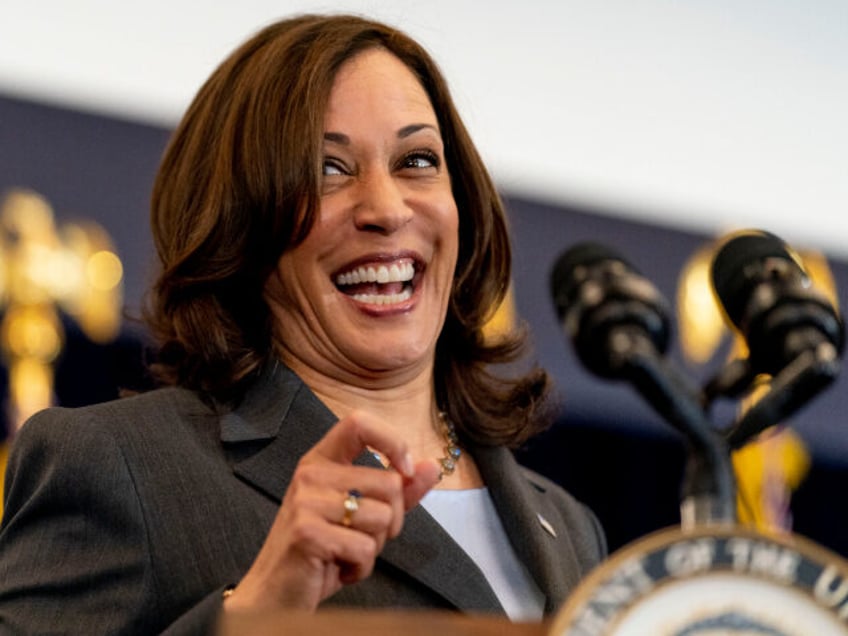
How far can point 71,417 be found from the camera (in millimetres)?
1421

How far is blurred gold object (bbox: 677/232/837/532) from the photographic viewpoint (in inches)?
150

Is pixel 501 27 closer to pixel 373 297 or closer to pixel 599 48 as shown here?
pixel 599 48

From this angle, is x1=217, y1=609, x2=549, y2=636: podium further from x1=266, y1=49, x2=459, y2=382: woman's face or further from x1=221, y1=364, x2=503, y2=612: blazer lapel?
x1=266, y1=49, x2=459, y2=382: woman's face

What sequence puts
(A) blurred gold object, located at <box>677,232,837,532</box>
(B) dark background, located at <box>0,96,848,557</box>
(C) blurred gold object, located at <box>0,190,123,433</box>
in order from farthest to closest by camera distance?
(A) blurred gold object, located at <box>677,232,837,532</box> → (B) dark background, located at <box>0,96,848,557</box> → (C) blurred gold object, located at <box>0,190,123,433</box>

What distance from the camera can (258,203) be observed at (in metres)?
1.57

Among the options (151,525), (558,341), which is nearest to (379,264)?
(151,525)

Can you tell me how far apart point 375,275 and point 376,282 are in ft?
0.05

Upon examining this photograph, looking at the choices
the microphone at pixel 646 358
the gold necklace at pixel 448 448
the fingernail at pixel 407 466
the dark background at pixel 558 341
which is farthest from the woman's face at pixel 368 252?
the dark background at pixel 558 341

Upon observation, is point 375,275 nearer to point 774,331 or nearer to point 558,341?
point 774,331

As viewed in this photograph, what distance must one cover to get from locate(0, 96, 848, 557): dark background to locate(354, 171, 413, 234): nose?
4.00ft

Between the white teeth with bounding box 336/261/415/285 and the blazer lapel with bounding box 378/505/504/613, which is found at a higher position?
the white teeth with bounding box 336/261/415/285

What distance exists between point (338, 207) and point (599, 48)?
2.17 metres

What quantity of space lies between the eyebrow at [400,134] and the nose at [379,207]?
4cm

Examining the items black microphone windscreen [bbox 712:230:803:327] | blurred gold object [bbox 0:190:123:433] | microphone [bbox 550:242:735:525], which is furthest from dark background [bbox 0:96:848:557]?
microphone [bbox 550:242:735:525]
